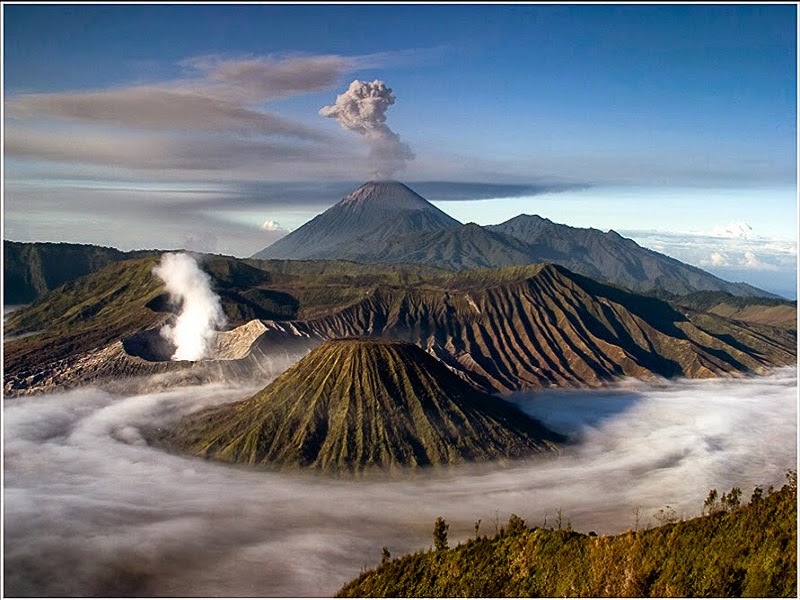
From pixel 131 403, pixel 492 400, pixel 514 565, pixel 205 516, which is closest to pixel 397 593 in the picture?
pixel 514 565

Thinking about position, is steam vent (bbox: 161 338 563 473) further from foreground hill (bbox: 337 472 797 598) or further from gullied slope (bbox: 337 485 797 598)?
gullied slope (bbox: 337 485 797 598)

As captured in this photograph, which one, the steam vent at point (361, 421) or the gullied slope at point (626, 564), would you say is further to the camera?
the steam vent at point (361, 421)

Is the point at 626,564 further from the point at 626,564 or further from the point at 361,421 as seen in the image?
the point at 361,421

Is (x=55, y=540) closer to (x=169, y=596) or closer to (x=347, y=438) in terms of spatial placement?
(x=169, y=596)

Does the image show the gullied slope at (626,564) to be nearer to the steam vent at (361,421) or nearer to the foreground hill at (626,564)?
the foreground hill at (626,564)

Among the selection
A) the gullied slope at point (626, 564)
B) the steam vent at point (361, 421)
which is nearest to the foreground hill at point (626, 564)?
the gullied slope at point (626, 564)
